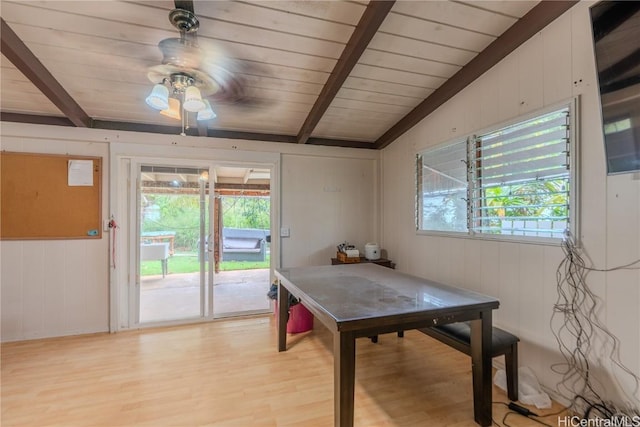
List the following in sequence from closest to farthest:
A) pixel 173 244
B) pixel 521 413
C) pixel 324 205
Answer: pixel 521 413
pixel 173 244
pixel 324 205

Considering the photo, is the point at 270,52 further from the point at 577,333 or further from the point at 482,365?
the point at 577,333

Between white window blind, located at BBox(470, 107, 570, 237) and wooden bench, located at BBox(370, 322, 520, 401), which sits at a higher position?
white window blind, located at BBox(470, 107, 570, 237)

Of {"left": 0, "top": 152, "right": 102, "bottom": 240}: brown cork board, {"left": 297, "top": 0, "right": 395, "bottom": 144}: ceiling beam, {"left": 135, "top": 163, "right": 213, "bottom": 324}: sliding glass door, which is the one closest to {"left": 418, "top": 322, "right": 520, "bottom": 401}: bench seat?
{"left": 297, "top": 0, "right": 395, "bottom": 144}: ceiling beam

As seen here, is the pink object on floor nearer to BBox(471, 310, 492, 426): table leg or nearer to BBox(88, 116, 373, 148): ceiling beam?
BBox(471, 310, 492, 426): table leg

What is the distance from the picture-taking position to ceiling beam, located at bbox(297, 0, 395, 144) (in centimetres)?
189

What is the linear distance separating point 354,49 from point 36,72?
92.8 inches

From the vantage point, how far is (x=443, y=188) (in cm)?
324

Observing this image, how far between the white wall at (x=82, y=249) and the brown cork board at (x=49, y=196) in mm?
84

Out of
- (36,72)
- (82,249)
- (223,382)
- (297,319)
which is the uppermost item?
(36,72)

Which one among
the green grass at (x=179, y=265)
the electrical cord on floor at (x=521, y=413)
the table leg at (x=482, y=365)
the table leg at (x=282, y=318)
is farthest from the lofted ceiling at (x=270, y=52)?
the electrical cord on floor at (x=521, y=413)

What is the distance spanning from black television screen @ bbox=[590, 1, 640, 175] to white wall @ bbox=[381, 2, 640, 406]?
8cm

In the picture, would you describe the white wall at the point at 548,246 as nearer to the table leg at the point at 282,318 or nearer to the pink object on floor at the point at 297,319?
the pink object on floor at the point at 297,319

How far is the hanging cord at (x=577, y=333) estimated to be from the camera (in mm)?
1842

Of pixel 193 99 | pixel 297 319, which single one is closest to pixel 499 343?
pixel 297 319
